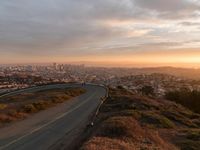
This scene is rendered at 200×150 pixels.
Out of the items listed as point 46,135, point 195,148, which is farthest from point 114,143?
point 46,135

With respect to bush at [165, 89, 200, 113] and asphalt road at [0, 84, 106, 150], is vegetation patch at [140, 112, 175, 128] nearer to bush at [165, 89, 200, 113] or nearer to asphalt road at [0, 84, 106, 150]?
asphalt road at [0, 84, 106, 150]

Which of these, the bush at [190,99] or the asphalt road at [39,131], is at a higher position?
the asphalt road at [39,131]

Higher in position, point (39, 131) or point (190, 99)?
point (39, 131)

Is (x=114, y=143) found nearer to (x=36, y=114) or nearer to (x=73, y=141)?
(x=73, y=141)

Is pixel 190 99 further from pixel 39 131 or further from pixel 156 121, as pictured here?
pixel 39 131

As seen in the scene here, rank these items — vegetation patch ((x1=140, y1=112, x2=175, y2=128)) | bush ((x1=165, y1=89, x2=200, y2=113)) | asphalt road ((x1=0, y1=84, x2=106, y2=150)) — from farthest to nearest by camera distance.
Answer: bush ((x1=165, y1=89, x2=200, y2=113)) → vegetation patch ((x1=140, y1=112, x2=175, y2=128)) → asphalt road ((x1=0, y1=84, x2=106, y2=150))

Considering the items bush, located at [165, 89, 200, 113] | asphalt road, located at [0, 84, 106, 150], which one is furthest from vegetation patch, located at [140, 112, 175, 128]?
bush, located at [165, 89, 200, 113]

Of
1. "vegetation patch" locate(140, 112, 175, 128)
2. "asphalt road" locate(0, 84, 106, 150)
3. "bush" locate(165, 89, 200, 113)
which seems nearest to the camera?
"asphalt road" locate(0, 84, 106, 150)

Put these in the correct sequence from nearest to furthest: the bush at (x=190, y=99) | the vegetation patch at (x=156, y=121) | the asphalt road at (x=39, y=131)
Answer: the asphalt road at (x=39, y=131)
the vegetation patch at (x=156, y=121)
the bush at (x=190, y=99)

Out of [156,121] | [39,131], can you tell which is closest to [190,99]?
[156,121]

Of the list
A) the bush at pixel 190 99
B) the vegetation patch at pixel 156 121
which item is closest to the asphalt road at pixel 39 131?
the vegetation patch at pixel 156 121

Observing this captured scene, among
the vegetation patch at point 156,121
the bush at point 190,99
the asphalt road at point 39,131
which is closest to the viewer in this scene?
the asphalt road at point 39,131

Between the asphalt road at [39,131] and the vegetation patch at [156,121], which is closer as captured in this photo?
the asphalt road at [39,131]

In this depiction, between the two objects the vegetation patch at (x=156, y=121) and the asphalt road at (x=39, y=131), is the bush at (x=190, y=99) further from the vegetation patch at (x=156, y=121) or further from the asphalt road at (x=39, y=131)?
the asphalt road at (x=39, y=131)
